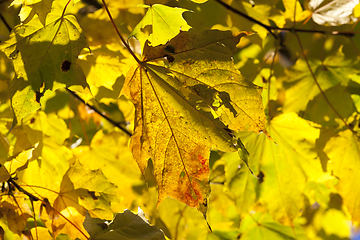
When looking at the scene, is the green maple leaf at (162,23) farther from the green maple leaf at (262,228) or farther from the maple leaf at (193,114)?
the green maple leaf at (262,228)

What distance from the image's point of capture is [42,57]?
79cm

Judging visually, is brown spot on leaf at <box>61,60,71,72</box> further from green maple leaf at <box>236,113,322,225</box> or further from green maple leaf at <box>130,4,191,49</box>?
green maple leaf at <box>236,113,322,225</box>

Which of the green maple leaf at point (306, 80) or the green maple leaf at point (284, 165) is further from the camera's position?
the green maple leaf at point (306, 80)

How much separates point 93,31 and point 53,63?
385 mm

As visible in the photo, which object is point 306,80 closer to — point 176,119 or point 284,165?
point 284,165

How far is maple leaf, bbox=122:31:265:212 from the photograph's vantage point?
760 millimetres

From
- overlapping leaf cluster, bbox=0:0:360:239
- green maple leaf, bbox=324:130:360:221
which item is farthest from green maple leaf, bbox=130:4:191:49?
green maple leaf, bbox=324:130:360:221

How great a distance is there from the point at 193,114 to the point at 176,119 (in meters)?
0.05

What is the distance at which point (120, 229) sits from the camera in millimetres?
784

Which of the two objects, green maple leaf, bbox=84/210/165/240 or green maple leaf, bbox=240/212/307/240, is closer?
green maple leaf, bbox=84/210/165/240

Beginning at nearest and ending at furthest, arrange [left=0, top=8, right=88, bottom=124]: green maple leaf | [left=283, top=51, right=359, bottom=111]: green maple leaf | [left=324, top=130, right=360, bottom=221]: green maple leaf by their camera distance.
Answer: [left=0, top=8, right=88, bottom=124]: green maple leaf, [left=324, top=130, right=360, bottom=221]: green maple leaf, [left=283, top=51, right=359, bottom=111]: green maple leaf

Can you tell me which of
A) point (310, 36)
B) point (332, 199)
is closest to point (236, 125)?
point (310, 36)

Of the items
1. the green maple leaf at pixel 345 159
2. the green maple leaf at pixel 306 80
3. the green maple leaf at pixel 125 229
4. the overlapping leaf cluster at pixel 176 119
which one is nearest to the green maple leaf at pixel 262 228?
the overlapping leaf cluster at pixel 176 119

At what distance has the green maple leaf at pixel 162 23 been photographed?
0.76 metres
